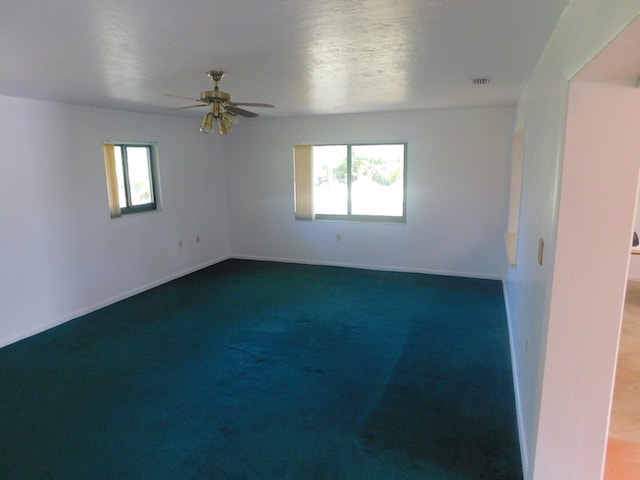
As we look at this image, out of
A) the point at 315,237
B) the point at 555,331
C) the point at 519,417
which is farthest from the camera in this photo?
the point at 315,237

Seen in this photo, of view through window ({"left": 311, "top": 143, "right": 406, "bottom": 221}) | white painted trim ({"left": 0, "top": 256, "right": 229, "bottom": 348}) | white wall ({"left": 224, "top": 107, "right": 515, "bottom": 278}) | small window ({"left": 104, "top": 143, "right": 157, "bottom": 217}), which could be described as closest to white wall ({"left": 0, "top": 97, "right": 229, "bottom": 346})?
white painted trim ({"left": 0, "top": 256, "right": 229, "bottom": 348})

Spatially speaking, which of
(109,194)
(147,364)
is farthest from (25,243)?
(147,364)

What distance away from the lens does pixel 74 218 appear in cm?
473

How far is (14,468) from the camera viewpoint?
243cm

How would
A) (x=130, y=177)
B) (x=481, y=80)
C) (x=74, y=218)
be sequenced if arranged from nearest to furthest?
(x=481, y=80) < (x=74, y=218) < (x=130, y=177)

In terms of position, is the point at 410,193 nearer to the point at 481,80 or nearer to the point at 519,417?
the point at 481,80

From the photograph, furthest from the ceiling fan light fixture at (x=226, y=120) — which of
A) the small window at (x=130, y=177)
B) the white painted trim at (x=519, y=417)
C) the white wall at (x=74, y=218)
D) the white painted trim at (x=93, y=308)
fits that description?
the white painted trim at (x=93, y=308)

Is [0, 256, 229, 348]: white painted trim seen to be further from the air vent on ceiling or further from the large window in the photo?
the air vent on ceiling

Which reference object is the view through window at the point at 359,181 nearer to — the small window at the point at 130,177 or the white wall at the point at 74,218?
the white wall at the point at 74,218

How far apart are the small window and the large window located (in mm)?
2140

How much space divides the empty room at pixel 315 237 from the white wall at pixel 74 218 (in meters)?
0.03

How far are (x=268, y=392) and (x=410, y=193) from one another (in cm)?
381

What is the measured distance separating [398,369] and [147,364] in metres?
2.08

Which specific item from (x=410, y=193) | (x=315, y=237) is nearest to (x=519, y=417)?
(x=410, y=193)
